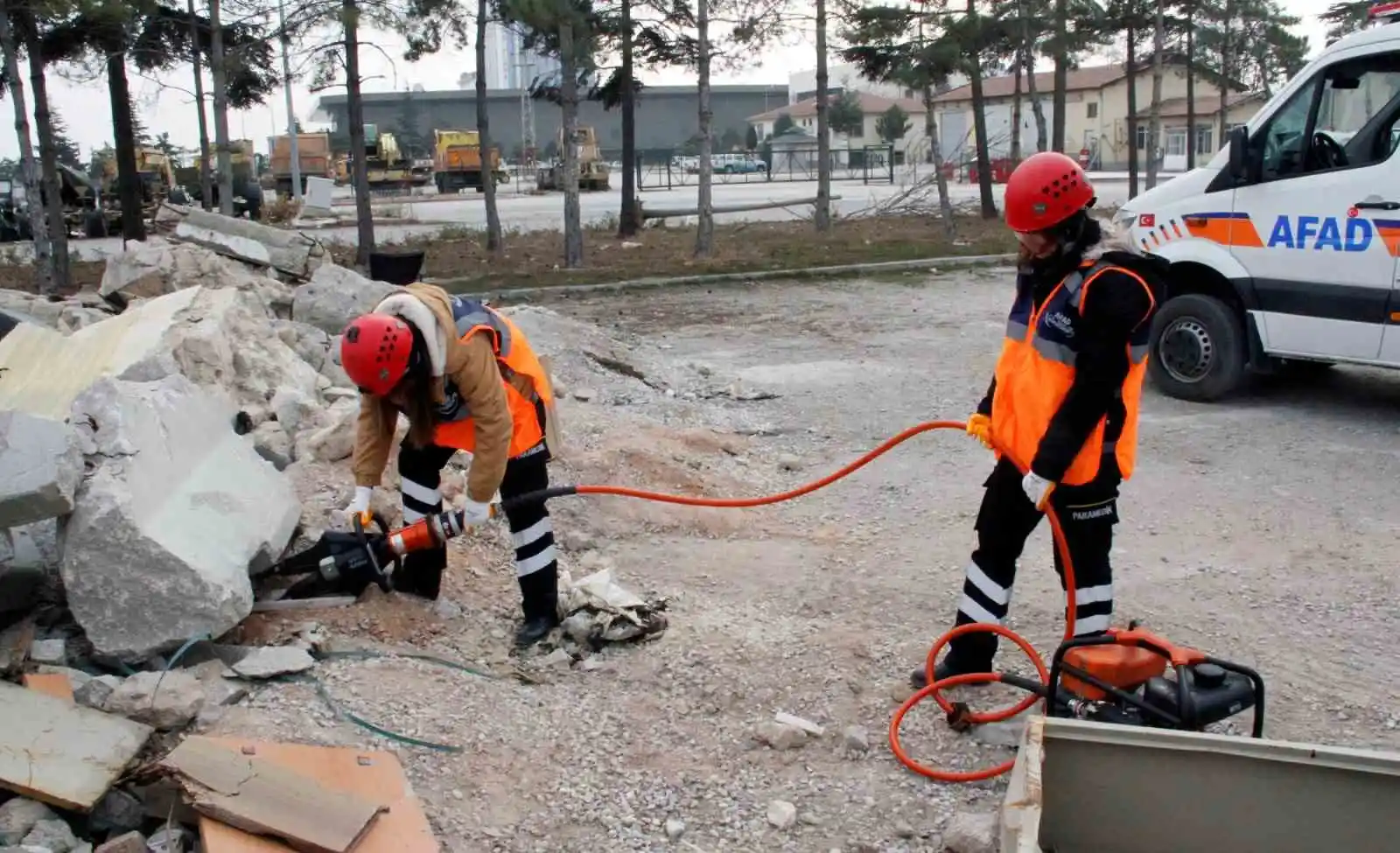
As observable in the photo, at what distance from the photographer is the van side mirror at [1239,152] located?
805cm

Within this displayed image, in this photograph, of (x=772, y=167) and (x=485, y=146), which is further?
(x=772, y=167)

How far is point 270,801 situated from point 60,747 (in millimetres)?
665

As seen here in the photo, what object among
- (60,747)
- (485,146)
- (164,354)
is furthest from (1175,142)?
(60,747)

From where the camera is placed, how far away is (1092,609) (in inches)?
165

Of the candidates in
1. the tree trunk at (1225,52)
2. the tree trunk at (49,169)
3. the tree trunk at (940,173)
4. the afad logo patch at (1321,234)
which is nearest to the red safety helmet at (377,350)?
the afad logo patch at (1321,234)

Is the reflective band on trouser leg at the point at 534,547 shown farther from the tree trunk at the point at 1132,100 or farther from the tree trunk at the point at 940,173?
the tree trunk at the point at 1132,100

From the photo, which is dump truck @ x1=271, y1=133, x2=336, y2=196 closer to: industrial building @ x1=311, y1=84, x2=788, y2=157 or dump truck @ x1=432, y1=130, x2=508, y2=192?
dump truck @ x1=432, y1=130, x2=508, y2=192

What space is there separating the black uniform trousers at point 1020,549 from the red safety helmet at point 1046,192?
80 centimetres

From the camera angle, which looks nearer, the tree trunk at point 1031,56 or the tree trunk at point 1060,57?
the tree trunk at point 1031,56

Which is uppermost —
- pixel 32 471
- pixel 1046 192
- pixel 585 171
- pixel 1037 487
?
pixel 585 171

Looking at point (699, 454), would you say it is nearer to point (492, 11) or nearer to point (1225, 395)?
point (1225, 395)

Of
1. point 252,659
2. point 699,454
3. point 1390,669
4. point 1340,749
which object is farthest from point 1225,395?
point 252,659

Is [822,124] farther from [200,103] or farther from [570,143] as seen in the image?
[200,103]

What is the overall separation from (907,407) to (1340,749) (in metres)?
6.16
